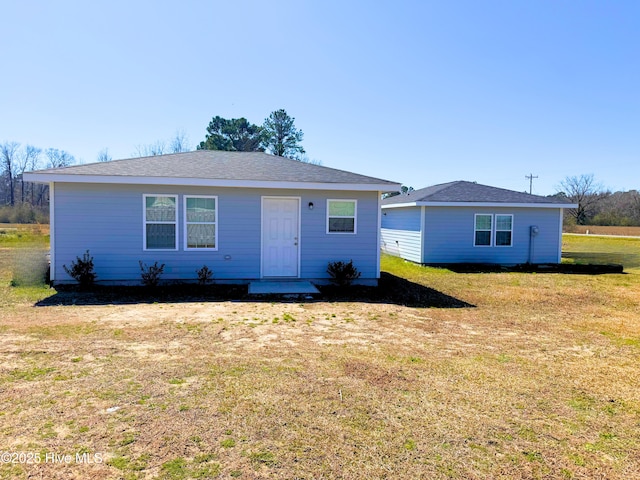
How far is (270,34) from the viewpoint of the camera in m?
12.0

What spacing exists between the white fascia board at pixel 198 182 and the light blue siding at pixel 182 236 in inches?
9.6

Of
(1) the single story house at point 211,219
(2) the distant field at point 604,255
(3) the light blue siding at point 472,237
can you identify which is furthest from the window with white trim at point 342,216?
(2) the distant field at point 604,255

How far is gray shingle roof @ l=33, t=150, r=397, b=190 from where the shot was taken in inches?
354

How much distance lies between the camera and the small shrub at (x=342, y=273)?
965 cm

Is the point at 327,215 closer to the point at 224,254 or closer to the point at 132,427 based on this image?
the point at 224,254

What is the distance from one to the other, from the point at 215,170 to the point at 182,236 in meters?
1.80

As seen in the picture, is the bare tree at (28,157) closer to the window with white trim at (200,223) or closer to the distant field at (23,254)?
the distant field at (23,254)

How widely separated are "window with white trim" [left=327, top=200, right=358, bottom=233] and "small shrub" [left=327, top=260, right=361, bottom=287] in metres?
0.84

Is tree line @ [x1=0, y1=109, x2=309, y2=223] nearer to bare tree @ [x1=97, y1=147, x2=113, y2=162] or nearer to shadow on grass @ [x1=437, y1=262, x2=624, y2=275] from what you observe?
bare tree @ [x1=97, y1=147, x2=113, y2=162]

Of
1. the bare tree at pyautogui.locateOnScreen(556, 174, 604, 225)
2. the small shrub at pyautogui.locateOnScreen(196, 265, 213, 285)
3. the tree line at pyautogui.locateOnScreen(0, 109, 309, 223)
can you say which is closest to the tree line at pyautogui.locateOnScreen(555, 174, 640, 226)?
the bare tree at pyautogui.locateOnScreen(556, 174, 604, 225)

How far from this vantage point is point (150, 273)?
352 inches

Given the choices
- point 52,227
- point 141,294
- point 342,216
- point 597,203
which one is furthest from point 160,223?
point 597,203

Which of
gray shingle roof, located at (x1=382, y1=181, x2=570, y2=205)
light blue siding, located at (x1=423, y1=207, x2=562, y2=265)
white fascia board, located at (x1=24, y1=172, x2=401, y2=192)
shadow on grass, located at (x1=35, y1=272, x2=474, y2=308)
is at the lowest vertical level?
shadow on grass, located at (x1=35, y1=272, x2=474, y2=308)

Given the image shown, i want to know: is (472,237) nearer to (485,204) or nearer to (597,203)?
(485,204)
